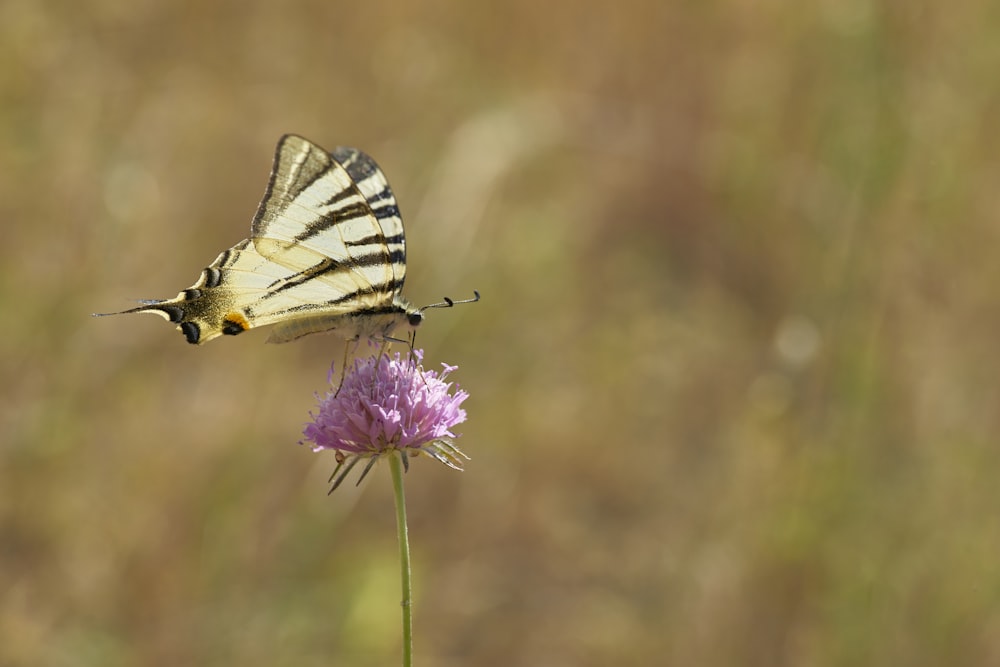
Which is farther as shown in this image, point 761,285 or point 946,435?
point 761,285

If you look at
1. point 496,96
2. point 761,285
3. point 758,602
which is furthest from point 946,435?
point 496,96

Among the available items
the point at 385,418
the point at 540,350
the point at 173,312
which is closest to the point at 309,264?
the point at 173,312

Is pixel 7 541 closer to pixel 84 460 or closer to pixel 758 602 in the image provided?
pixel 84 460

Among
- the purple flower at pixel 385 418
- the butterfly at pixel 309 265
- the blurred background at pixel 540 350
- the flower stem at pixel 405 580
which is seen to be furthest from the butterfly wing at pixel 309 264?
the blurred background at pixel 540 350

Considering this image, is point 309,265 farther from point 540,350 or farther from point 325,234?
point 540,350

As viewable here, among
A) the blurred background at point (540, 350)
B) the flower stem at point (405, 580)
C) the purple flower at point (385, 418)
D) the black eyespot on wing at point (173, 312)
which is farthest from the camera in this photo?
the blurred background at point (540, 350)

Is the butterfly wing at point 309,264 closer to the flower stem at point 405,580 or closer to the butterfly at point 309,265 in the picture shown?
the butterfly at point 309,265
